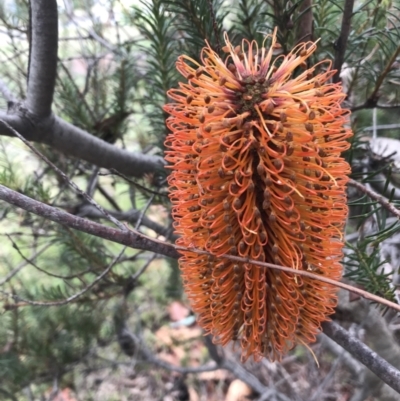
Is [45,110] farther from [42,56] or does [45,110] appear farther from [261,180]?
[261,180]

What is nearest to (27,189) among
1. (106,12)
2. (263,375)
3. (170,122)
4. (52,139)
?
(52,139)

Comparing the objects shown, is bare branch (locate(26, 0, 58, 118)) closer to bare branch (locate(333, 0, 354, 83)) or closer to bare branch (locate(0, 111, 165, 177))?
bare branch (locate(0, 111, 165, 177))

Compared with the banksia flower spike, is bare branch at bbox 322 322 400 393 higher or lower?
lower

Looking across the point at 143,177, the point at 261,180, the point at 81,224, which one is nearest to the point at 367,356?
the point at 261,180

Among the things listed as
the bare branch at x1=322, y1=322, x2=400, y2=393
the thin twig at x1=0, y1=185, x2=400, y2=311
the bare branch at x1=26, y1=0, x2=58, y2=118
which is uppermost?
the bare branch at x1=26, y1=0, x2=58, y2=118

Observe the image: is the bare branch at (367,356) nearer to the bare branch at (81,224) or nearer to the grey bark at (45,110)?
the bare branch at (81,224)

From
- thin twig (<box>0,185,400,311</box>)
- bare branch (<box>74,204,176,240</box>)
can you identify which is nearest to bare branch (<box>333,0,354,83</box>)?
thin twig (<box>0,185,400,311</box>)

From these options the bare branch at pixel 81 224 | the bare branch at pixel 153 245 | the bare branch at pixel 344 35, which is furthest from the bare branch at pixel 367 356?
the bare branch at pixel 344 35

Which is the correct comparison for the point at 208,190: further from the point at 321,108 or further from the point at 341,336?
the point at 341,336
